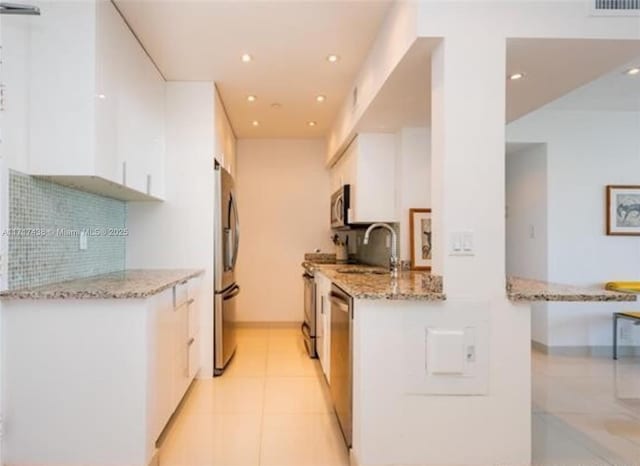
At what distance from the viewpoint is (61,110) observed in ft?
6.33

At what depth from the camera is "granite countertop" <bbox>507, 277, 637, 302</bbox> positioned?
164 centimetres

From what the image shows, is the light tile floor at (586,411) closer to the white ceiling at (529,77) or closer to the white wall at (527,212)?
the white wall at (527,212)

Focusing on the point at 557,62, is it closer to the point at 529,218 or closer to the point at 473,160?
the point at 473,160

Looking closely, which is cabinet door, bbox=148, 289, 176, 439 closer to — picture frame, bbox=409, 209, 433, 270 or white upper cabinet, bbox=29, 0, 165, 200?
white upper cabinet, bbox=29, 0, 165, 200

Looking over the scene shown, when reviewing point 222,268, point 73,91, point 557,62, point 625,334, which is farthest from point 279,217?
point 625,334

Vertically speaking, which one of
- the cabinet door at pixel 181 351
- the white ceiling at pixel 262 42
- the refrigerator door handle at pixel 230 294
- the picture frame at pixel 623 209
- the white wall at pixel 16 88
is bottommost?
the cabinet door at pixel 181 351

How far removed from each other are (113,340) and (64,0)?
175cm

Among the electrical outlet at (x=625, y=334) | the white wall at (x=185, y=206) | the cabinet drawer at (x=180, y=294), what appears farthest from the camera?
the electrical outlet at (x=625, y=334)

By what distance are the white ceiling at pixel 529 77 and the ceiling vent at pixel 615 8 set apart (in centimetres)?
13

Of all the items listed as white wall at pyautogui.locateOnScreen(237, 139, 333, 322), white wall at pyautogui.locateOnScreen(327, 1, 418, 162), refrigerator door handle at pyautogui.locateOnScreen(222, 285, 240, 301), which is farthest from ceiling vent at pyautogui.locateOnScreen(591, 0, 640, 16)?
white wall at pyautogui.locateOnScreen(237, 139, 333, 322)

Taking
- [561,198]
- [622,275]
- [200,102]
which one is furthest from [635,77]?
[200,102]

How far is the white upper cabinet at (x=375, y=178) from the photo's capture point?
11.1 feet

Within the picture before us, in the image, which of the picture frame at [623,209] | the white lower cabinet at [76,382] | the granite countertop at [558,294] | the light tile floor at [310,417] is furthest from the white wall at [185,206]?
the picture frame at [623,209]

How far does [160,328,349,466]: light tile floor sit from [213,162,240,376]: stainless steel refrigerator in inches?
7.9
